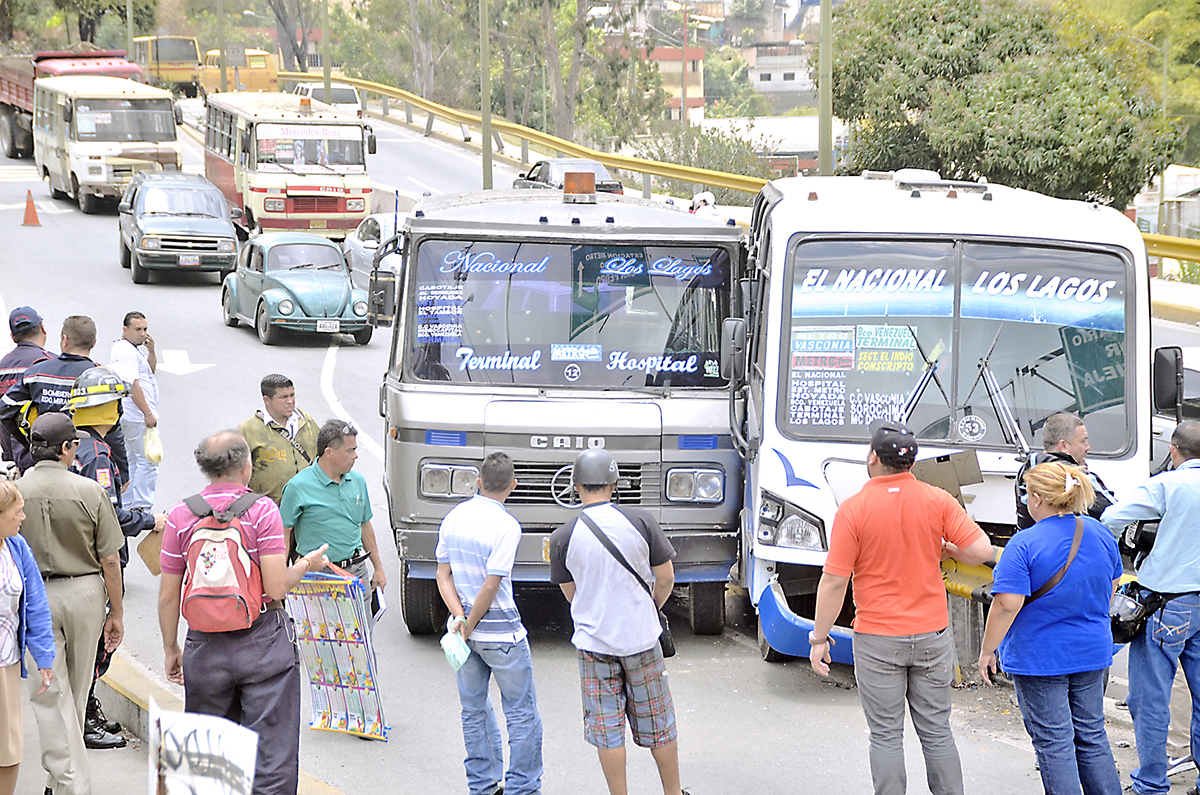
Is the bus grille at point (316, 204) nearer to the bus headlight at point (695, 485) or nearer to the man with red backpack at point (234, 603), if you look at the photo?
the bus headlight at point (695, 485)

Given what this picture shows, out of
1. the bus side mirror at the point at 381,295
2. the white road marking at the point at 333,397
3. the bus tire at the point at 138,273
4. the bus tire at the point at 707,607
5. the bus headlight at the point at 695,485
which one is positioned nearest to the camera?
the bus headlight at the point at 695,485

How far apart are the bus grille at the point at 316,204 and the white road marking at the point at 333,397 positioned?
6773mm

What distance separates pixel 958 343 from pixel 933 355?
16cm

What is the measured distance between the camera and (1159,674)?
6562 millimetres

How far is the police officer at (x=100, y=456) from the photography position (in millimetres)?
7398

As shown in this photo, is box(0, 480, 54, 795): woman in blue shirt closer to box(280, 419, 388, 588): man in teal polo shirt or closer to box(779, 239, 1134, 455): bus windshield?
box(280, 419, 388, 588): man in teal polo shirt

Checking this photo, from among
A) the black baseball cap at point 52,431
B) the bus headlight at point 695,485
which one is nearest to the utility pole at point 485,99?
the bus headlight at point 695,485

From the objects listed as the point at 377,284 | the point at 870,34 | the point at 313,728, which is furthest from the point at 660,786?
the point at 870,34

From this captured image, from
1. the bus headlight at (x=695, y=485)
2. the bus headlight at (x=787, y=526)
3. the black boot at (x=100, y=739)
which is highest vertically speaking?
the bus headlight at (x=695, y=485)

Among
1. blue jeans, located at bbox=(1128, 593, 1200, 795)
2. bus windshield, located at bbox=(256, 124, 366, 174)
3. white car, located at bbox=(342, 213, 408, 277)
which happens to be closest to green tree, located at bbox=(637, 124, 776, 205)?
bus windshield, located at bbox=(256, 124, 366, 174)

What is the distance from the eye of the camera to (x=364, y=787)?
7070 mm

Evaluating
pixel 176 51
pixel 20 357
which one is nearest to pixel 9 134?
pixel 176 51

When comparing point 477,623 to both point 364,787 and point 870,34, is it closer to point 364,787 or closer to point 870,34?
point 364,787

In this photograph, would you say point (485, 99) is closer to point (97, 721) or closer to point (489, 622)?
point (97, 721)
